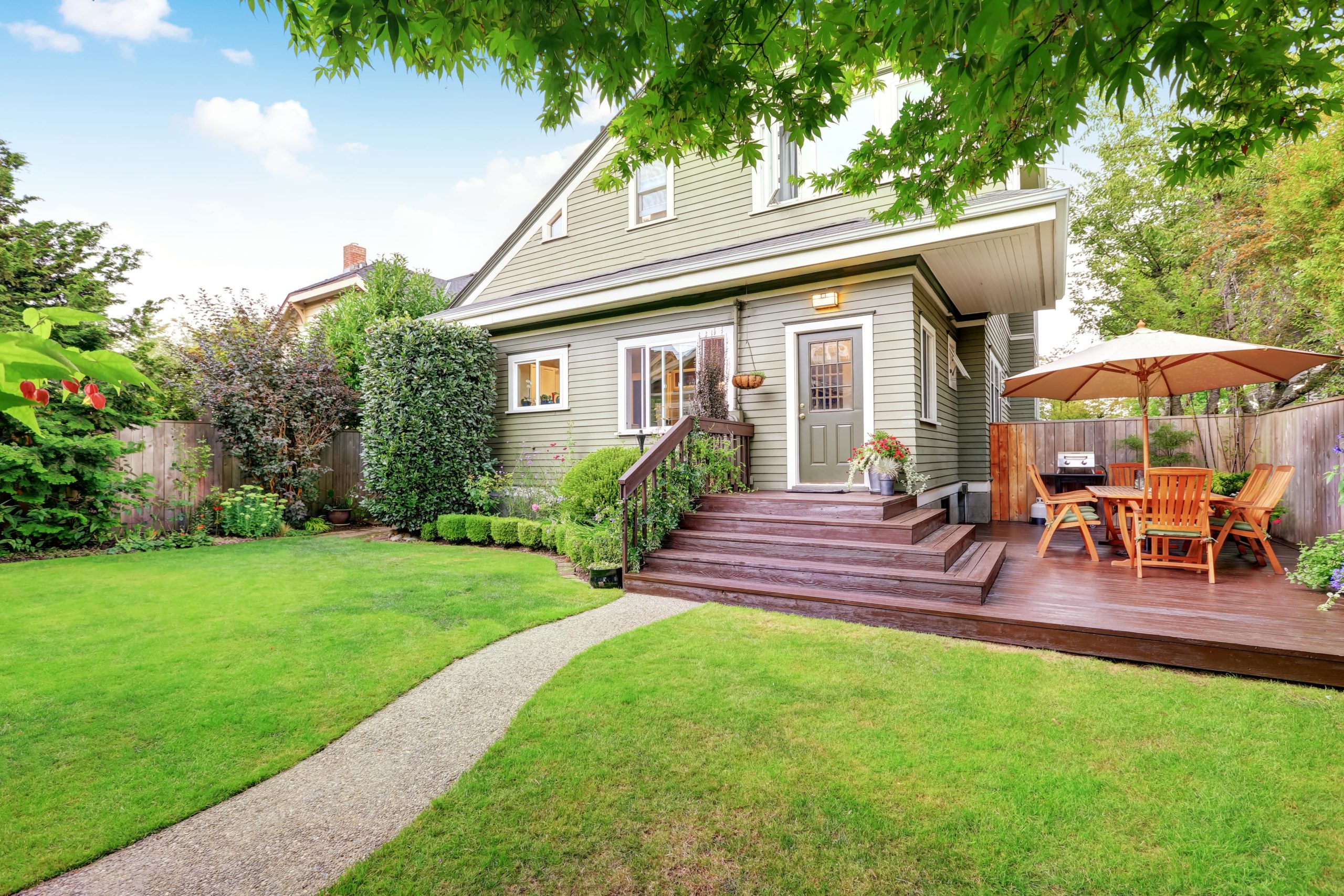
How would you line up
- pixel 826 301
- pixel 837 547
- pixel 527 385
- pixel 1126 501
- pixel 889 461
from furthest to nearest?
pixel 527 385
pixel 826 301
pixel 889 461
pixel 1126 501
pixel 837 547

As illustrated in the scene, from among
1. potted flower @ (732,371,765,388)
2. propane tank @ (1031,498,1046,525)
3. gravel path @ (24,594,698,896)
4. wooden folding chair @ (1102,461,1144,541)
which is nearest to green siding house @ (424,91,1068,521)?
potted flower @ (732,371,765,388)

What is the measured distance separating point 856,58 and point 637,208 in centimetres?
703

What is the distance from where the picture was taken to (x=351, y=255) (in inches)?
820

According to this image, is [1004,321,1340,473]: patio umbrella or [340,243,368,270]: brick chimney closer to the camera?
[1004,321,1340,473]: patio umbrella

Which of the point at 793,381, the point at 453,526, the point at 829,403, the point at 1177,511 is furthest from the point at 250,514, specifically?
the point at 1177,511

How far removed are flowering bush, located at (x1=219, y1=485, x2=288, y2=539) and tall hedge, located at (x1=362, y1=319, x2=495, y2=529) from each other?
1425 mm

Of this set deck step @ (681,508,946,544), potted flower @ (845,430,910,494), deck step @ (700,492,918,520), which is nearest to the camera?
deck step @ (681,508,946,544)

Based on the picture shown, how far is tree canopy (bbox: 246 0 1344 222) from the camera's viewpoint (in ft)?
6.53

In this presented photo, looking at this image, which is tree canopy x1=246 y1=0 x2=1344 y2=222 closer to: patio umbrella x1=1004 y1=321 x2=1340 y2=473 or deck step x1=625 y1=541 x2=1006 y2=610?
patio umbrella x1=1004 y1=321 x2=1340 y2=473

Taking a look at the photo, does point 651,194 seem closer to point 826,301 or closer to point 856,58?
point 826,301

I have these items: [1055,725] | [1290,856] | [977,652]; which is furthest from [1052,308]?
[1290,856]

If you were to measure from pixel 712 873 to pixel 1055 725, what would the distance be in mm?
1981

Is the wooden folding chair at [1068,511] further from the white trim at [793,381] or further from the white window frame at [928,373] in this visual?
the white trim at [793,381]

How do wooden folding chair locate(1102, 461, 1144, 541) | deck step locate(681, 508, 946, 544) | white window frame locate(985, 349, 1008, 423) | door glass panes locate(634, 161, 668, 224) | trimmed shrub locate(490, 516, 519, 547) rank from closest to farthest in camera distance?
deck step locate(681, 508, 946, 544) → wooden folding chair locate(1102, 461, 1144, 541) → trimmed shrub locate(490, 516, 519, 547) → door glass panes locate(634, 161, 668, 224) → white window frame locate(985, 349, 1008, 423)
